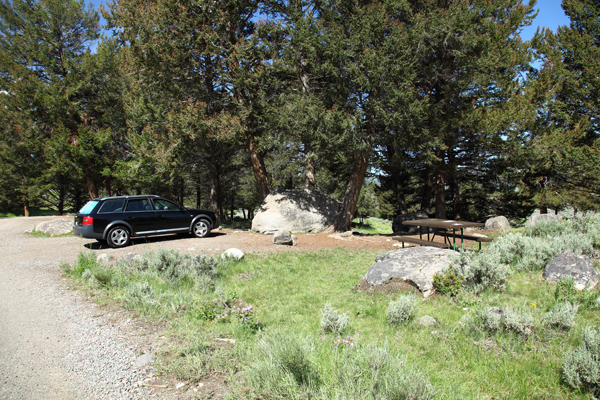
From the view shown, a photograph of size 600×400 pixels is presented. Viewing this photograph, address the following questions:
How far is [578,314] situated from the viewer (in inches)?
165

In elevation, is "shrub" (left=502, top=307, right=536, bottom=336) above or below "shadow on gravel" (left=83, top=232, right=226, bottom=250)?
below

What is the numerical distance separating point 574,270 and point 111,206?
38.9ft

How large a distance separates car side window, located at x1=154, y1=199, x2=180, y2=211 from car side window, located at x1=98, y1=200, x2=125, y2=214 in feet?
3.61

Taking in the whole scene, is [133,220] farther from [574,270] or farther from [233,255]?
[574,270]

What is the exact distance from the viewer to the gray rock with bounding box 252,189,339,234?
14.8 m

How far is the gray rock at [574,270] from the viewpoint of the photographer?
5.01 meters

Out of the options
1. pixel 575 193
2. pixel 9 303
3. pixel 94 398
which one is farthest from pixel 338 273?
pixel 575 193

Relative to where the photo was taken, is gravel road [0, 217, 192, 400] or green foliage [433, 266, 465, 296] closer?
gravel road [0, 217, 192, 400]

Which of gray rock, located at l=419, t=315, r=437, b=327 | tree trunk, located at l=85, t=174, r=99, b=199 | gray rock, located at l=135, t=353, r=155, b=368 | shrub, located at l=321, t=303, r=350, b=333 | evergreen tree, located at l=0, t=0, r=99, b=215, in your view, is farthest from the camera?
tree trunk, located at l=85, t=174, r=99, b=199

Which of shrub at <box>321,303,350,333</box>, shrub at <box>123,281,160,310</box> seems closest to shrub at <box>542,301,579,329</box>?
shrub at <box>321,303,350,333</box>

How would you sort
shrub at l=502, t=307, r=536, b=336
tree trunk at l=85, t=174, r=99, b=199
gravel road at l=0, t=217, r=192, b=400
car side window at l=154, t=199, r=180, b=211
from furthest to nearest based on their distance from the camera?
tree trunk at l=85, t=174, r=99, b=199, car side window at l=154, t=199, r=180, b=211, shrub at l=502, t=307, r=536, b=336, gravel road at l=0, t=217, r=192, b=400

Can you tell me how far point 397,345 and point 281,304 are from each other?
2178 mm

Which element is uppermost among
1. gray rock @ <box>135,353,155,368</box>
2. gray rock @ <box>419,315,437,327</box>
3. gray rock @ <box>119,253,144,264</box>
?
gray rock @ <box>119,253,144,264</box>

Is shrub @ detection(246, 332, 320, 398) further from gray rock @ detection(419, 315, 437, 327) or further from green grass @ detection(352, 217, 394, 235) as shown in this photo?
green grass @ detection(352, 217, 394, 235)
